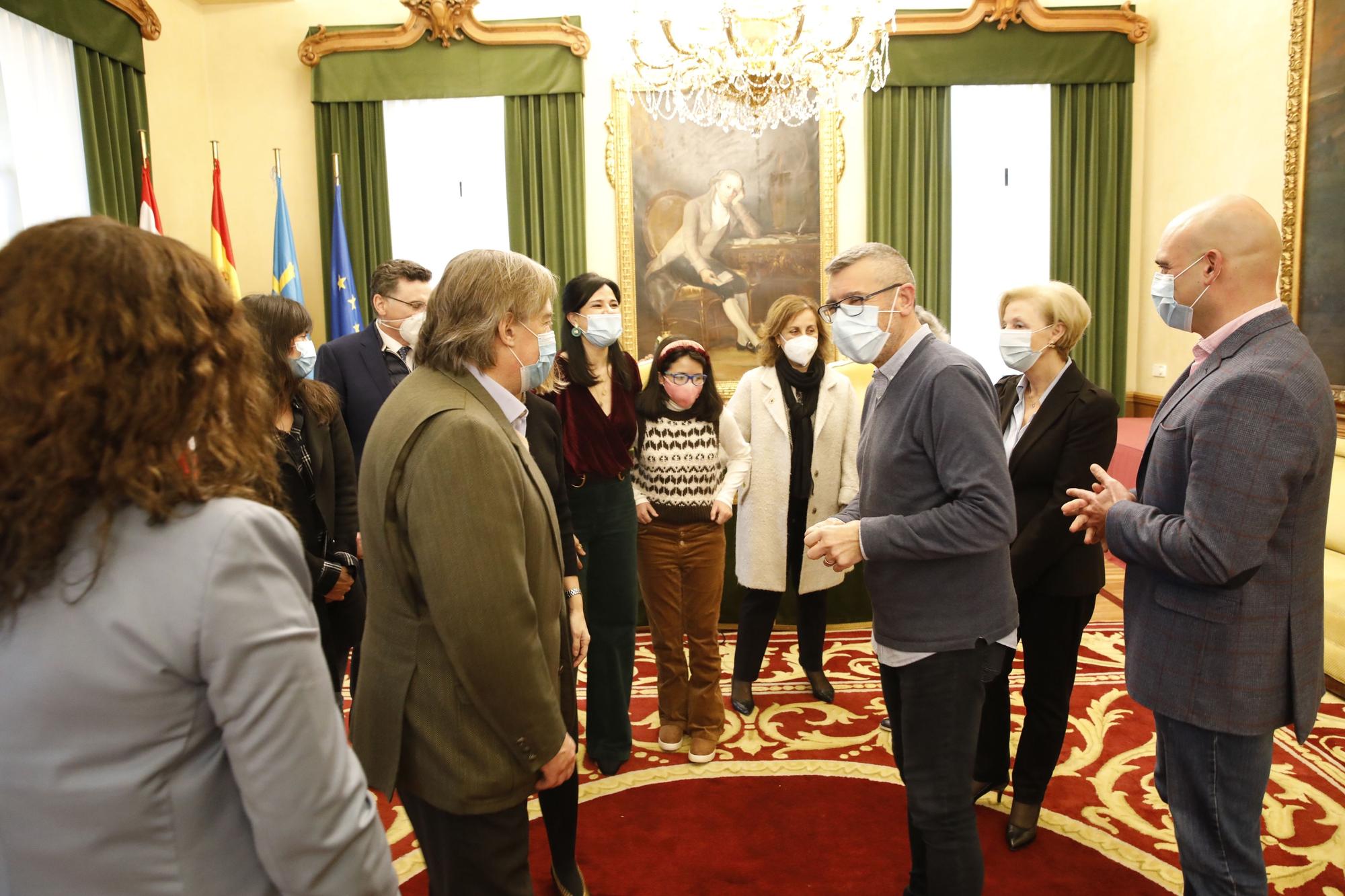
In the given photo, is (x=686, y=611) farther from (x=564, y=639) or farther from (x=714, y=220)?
(x=714, y=220)

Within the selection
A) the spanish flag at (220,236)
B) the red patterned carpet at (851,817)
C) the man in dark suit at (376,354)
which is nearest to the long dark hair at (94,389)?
the red patterned carpet at (851,817)

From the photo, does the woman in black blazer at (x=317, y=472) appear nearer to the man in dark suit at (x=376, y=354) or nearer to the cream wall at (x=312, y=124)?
the man in dark suit at (x=376, y=354)

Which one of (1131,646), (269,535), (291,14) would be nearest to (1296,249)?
(1131,646)

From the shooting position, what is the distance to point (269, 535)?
904 mm

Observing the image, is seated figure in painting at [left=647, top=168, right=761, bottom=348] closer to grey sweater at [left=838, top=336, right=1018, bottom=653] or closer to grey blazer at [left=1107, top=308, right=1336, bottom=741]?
grey sweater at [left=838, top=336, right=1018, bottom=653]

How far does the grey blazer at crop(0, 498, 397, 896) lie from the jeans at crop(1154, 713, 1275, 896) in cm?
165

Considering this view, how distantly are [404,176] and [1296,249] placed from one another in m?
6.37

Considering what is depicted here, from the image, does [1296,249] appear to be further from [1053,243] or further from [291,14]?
[291,14]

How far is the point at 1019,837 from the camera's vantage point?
270 cm

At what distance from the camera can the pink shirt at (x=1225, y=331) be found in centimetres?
176

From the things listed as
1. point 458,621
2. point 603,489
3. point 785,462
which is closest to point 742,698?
point 785,462

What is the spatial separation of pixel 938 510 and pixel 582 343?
5.30ft

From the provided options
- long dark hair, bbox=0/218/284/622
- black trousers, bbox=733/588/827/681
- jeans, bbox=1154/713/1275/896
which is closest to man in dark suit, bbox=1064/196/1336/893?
jeans, bbox=1154/713/1275/896

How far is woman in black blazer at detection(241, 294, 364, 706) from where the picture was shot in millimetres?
2639
